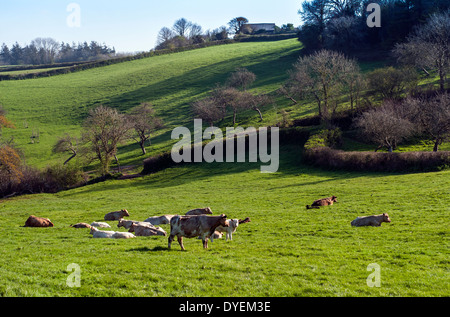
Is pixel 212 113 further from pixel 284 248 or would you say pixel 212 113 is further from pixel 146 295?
pixel 146 295

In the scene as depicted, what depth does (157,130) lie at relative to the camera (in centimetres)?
8175

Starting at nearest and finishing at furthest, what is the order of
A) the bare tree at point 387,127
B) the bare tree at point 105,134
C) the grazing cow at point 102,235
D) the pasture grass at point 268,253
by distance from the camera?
the pasture grass at point 268,253 → the grazing cow at point 102,235 → the bare tree at point 387,127 → the bare tree at point 105,134

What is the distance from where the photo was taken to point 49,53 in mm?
153125

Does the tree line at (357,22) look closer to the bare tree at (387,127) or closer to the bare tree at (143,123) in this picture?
the bare tree at (387,127)

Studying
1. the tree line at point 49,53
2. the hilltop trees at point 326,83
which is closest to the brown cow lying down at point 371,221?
the hilltop trees at point 326,83

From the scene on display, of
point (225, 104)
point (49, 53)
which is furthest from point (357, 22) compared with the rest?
point (49, 53)

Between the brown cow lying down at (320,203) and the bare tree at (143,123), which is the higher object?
the bare tree at (143,123)

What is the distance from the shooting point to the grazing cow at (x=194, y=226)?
1534 cm

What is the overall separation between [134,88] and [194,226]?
9469cm

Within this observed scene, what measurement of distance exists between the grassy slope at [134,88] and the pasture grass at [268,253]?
154 feet

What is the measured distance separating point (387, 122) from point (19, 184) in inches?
1899

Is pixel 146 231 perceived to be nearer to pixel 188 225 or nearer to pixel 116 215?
pixel 188 225

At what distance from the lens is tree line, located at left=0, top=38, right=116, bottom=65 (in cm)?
15362
